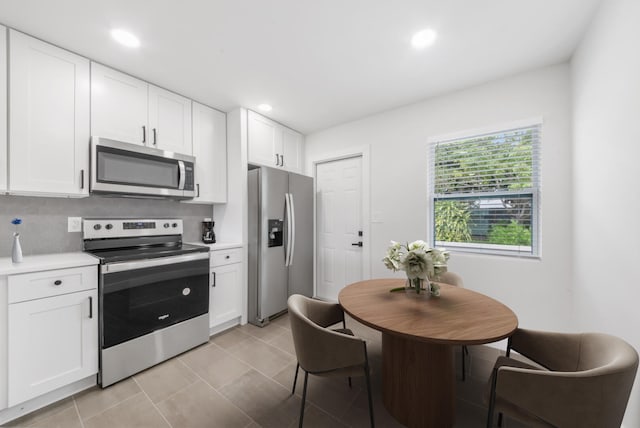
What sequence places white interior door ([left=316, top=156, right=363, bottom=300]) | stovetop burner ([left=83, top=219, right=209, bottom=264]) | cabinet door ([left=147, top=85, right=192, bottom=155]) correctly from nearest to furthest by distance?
stovetop burner ([left=83, top=219, right=209, bottom=264]) < cabinet door ([left=147, top=85, right=192, bottom=155]) < white interior door ([left=316, top=156, right=363, bottom=300])

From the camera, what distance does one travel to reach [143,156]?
88.0 inches

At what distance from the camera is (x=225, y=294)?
265 cm

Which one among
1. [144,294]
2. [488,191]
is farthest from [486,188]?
[144,294]

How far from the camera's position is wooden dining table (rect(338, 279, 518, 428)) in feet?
3.92

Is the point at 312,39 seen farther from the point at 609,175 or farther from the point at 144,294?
the point at 144,294

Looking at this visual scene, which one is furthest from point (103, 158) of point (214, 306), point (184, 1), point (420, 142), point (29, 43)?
point (420, 142)

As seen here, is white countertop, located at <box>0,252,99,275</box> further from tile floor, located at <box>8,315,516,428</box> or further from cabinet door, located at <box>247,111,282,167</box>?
cabinet door, located at <box>247,111,282,167</box>

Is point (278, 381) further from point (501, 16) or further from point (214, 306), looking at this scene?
point (501, 16)

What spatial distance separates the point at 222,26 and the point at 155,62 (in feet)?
2.66

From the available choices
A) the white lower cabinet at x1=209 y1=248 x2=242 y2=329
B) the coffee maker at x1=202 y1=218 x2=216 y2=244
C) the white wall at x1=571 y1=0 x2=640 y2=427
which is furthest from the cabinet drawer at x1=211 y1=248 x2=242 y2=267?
the white wall at x1=571 y1=0 x2=640 y2=427

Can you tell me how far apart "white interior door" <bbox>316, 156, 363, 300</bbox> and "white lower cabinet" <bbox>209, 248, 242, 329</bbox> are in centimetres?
127

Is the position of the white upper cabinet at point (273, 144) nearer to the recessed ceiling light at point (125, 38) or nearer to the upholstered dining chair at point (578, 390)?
the recessed ceiling light at point (125, 38)

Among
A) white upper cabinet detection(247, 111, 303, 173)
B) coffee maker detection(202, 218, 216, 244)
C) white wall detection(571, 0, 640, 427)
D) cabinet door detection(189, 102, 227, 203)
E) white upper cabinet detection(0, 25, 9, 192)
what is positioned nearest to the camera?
white wall detection(571, 0, 640, 427)

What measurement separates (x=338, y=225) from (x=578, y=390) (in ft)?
8.91
